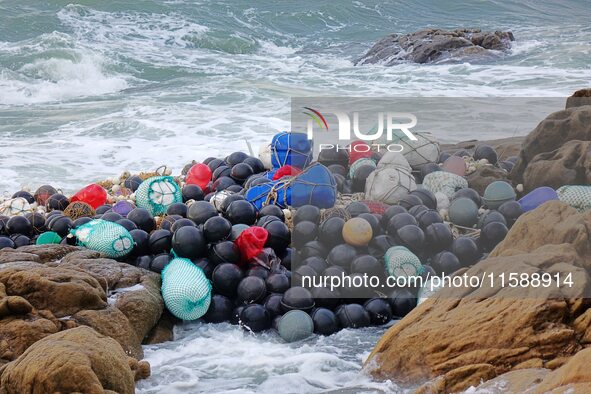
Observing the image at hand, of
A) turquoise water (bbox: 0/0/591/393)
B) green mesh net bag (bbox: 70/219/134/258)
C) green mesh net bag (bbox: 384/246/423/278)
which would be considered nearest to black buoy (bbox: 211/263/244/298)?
turquoise water (bbox: 0/0/591/393)

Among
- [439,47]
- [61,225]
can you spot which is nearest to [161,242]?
[61,225]

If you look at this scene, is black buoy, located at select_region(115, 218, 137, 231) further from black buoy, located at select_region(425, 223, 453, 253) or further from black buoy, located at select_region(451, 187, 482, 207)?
black buoy, located at select_region(451, 187, 482, 207)

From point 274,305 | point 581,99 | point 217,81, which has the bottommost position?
point 274,305

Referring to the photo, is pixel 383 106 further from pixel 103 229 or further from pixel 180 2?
pixel 180 2

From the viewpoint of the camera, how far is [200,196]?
9227 mm

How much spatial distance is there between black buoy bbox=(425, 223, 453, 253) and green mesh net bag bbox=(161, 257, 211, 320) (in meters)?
2.25

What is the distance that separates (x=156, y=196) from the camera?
8977 mm

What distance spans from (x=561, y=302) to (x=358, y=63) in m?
25.5

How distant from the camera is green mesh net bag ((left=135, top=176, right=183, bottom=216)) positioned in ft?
29.3

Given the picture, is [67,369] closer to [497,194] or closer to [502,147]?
[497,194]

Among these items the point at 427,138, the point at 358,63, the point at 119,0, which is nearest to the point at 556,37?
the point at 358,63

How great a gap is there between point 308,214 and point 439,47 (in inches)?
907

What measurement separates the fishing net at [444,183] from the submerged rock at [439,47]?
67.0 feet

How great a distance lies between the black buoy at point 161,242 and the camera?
752 cm
